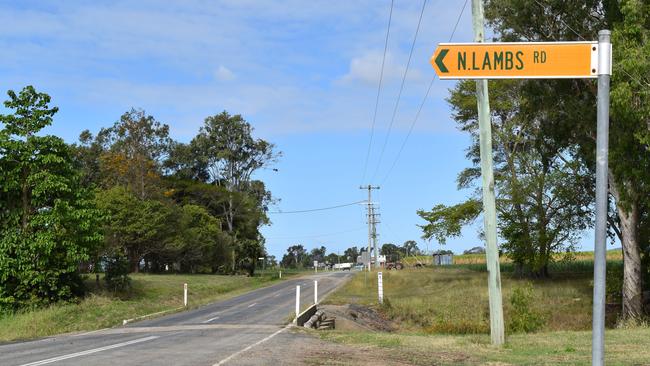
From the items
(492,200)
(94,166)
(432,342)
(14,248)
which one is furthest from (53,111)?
(94,166)

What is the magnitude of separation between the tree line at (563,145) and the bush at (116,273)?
23.3 metres

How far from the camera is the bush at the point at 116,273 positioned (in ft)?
118

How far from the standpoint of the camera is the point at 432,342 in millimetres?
14078

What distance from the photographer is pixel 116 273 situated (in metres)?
36.3

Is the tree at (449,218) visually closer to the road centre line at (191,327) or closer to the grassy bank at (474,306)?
the grassy bank at (474,306)

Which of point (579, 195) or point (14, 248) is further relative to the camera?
point (579, 195)

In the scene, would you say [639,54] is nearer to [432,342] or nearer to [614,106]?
[614,106]

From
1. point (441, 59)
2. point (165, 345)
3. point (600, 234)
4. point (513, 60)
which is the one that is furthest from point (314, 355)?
point (600, 234)

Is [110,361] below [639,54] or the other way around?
below

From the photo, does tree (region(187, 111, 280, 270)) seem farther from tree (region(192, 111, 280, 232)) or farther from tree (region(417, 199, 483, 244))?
tree (region(417, 199, 483, 244))

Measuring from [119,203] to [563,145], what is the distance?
34.8 m

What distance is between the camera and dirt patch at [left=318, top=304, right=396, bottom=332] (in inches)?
1036

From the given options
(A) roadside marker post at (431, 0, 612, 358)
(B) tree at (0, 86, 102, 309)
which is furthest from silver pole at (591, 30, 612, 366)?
(B) tree at (0, 86, 102, 309)

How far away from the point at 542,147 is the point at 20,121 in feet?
94.5
